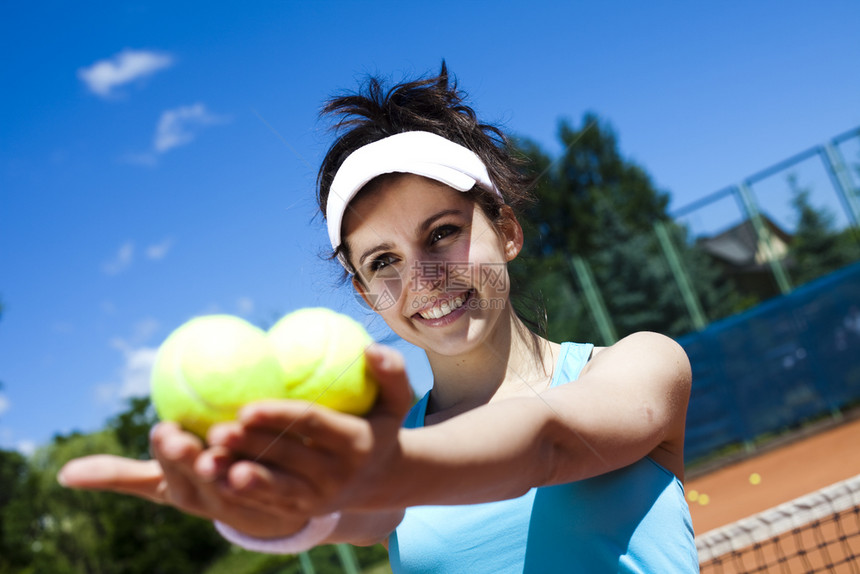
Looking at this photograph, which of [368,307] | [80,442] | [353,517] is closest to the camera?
[353,517]

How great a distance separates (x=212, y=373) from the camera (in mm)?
1019

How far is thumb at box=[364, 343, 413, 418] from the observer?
0.93 m

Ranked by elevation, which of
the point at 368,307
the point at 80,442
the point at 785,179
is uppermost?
the point at 80,442

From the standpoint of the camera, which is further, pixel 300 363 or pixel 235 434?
pixel 300 363

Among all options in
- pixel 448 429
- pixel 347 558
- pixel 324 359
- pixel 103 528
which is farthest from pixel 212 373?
pixel 103 528

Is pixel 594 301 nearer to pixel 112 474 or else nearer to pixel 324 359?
pixel 324 359

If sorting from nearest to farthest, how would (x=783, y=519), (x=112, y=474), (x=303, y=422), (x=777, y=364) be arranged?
(x=303, y=422) → (x=112, y=474) → (x=783, y=519) → (x=777, y=364)

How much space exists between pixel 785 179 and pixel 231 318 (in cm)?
1243

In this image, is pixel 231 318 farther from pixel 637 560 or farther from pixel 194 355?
pixel 637 560

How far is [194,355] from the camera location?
3.46 feet

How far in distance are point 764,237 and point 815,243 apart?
786 millimetres

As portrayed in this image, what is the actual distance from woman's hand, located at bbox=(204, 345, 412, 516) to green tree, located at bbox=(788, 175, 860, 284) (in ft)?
40.5

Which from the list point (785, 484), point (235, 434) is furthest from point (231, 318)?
point (785, 484)

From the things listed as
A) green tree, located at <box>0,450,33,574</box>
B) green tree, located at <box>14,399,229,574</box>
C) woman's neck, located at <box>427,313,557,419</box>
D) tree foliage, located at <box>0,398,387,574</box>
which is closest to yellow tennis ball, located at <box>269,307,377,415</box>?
woman's neck, located at <box>427,313,557,419</box>
